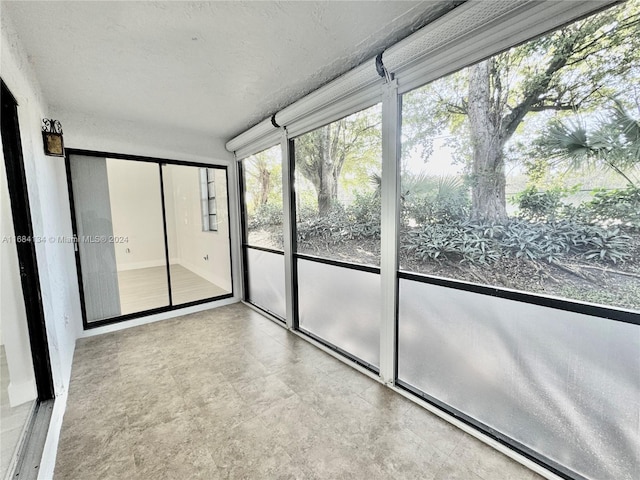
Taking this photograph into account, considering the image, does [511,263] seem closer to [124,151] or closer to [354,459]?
[354,459]

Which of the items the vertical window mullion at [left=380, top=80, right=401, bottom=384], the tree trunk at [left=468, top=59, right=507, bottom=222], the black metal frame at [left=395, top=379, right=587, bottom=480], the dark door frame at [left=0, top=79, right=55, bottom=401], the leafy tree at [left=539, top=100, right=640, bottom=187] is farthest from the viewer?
the vertical window mullion at [left=380, top=80, right=401, bottom=384]

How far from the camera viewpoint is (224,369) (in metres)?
2.49

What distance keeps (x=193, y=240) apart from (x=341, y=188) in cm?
291

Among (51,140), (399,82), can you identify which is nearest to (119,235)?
(51,140)

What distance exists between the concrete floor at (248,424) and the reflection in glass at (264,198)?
60.1 inches

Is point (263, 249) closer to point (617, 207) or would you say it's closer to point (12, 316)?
point (12, 316)

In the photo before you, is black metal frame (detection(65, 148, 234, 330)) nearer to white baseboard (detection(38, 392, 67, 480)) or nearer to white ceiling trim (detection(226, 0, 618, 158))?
white baseboard (detection(38, 392, 67, 480))

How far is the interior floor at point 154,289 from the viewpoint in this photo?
3510 mm

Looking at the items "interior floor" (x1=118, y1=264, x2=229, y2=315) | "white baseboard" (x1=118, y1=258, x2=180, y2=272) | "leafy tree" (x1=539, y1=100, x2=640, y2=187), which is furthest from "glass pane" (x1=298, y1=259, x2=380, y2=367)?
"white baseboard" (x1=118, y1=258, x2=180, y2=272)

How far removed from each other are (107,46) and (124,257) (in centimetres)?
251

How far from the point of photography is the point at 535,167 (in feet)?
4.64

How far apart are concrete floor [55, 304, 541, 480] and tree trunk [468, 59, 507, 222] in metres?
1.43

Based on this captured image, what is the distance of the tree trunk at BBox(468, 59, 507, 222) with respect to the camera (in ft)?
5.04

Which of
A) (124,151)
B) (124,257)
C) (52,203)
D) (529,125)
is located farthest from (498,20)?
(124,257)
